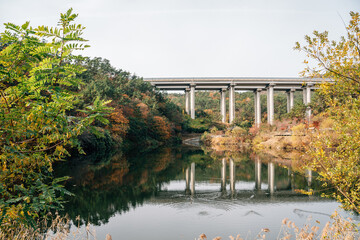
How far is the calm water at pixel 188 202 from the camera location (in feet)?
28.8

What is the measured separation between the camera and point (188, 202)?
467 inches

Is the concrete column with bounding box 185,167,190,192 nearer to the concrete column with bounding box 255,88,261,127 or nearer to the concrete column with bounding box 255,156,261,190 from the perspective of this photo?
the concrete column with bounding box 255,156,261,190

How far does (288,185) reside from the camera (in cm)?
1512

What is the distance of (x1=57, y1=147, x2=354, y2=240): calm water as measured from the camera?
8.77 meters

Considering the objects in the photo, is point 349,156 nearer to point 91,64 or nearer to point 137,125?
point 137,125

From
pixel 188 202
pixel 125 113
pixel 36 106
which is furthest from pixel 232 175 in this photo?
pixel 125 113

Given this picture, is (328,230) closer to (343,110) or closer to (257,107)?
(343,110)

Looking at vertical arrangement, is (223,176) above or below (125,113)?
below

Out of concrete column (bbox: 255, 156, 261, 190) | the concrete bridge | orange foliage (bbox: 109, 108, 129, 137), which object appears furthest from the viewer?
the concrete bridge

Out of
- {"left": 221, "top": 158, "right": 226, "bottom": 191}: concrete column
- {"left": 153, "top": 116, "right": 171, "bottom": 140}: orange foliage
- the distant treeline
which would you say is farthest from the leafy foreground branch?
{"left": 153, "top": 116, "right": 171, "bottom": 140}: orange foliage

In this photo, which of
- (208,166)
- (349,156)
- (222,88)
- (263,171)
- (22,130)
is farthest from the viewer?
(222,88)

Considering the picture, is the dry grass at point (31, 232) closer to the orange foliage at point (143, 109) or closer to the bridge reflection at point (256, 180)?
the bridge reflection at point (256, 180)

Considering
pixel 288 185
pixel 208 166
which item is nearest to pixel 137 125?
pixel 208 166

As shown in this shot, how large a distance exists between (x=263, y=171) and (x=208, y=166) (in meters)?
4.11
